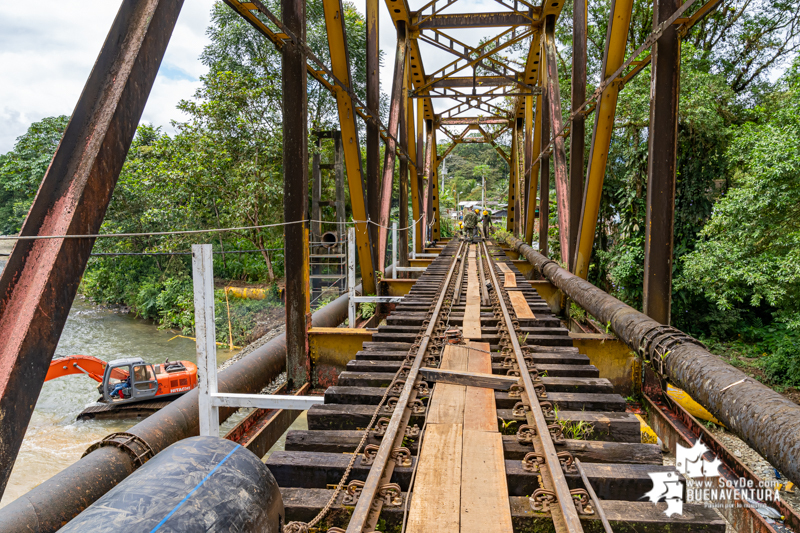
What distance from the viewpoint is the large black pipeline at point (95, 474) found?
2312mm

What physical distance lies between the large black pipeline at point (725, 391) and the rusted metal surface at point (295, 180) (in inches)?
123

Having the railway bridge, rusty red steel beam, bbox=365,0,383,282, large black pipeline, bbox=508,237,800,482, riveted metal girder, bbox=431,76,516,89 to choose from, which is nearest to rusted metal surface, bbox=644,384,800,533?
the railway bridge

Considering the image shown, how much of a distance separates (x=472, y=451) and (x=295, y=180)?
3.15m

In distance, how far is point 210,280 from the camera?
3.01 m

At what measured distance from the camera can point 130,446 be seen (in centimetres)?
287

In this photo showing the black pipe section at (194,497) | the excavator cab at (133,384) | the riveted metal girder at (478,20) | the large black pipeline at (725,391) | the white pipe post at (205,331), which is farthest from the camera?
the riveted metal girder at (478,20)

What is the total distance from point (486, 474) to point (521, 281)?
6369 millimetres

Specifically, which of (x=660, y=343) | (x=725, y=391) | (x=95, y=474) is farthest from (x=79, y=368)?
(x=725, y=391)

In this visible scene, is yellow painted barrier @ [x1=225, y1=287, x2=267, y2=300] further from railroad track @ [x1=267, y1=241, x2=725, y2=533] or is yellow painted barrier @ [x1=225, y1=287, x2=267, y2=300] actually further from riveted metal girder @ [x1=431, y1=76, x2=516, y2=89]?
railroad track @ [x1=267, y1=241, x2=725, y2=533]

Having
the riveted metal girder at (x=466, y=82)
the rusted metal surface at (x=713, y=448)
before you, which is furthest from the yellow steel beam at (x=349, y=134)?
the riveted metal girder at (x=466, y=82)

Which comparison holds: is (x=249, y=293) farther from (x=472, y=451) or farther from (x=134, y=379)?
→ (x=472, y=451)

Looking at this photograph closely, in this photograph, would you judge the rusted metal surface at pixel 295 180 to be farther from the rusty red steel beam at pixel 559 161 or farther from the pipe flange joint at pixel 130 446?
the rusty red steel beam at pixel 559 161

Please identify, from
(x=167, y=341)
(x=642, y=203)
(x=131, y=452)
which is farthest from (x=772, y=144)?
(x=167, y=341)

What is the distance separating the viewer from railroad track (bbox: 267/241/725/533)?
1.90 m
